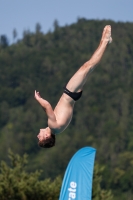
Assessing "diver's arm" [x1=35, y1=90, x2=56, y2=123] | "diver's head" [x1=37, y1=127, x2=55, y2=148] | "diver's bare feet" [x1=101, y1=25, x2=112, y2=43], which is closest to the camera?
"diver's arm" [x1=35, y1=90, x2=56, y2=123]

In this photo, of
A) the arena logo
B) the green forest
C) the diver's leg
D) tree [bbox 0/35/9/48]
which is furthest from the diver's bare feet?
tree [bbox 0/35/9/48]

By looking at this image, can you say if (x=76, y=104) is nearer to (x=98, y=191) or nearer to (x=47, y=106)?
(x=98, y=191)

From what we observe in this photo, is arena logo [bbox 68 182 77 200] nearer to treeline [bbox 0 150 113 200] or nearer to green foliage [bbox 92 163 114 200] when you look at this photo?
treeline [bbox 0 150 113 200]

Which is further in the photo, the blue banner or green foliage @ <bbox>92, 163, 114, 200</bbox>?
green foliage @ <bbox>92, 163, 114, 200</bbox>

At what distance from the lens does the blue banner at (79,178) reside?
17422 millimetres

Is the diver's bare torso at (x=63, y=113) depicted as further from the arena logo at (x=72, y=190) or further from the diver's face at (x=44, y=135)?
the arena logo at (x=72, y=190)

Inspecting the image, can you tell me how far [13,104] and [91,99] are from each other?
1603cm

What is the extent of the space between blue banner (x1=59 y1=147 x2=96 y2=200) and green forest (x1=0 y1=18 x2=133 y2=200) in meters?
63.7

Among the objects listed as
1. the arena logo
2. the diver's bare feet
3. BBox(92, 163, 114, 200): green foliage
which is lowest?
BBox(92, 163, 114, 200): green foliage

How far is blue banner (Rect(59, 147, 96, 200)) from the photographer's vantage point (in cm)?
1742

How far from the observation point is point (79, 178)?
1788cm

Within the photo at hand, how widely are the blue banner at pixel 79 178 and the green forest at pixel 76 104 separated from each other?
63.7 metres

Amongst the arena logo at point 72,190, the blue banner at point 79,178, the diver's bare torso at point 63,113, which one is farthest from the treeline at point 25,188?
the diver's bare torso at point 63,113

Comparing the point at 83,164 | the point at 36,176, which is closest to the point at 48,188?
the point at 36,176
